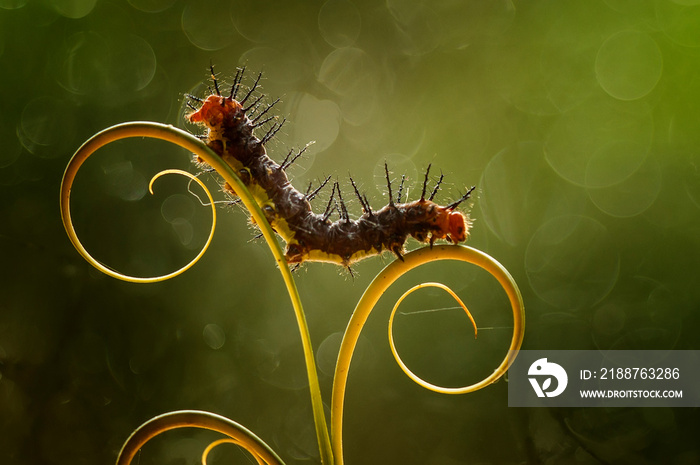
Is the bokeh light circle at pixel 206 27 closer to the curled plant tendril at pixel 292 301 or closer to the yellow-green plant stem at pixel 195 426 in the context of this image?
the curled plant tendril at pixel 292 301

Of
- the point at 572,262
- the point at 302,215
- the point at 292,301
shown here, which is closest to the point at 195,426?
the point at 292,301

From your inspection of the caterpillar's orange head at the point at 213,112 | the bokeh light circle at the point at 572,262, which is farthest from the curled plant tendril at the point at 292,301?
the bokeh light circle at the point at 572,262

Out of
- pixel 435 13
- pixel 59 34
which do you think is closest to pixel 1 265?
pixel 59 34

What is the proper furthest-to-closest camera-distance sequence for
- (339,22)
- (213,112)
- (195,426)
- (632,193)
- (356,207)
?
(339,22), (632,193), (356,207), (213,112), (195,426)

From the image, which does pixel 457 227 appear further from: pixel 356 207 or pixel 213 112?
pixel 356 207

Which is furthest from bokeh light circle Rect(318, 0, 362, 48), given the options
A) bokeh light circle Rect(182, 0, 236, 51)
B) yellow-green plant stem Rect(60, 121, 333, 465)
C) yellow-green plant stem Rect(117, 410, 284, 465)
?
yellow-green plant stem Rect(117, 410, 284, 465)
